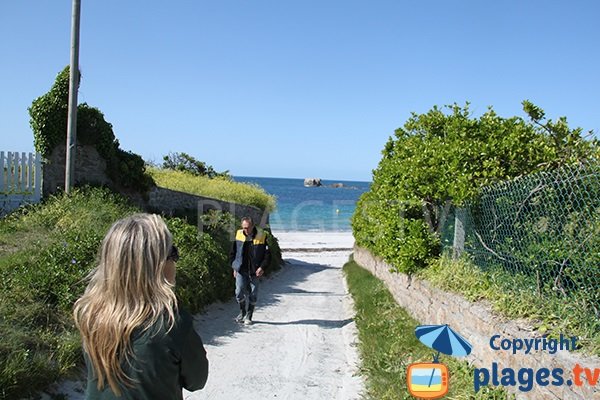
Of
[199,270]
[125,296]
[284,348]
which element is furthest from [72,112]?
[125,296]

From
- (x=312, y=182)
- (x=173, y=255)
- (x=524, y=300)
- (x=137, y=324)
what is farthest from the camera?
(x=312, y=182)

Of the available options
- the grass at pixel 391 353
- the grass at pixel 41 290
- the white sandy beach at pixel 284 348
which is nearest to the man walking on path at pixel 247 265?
the white sandy beach at pixel 284 348

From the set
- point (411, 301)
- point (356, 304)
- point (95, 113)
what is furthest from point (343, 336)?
point (95, 113)

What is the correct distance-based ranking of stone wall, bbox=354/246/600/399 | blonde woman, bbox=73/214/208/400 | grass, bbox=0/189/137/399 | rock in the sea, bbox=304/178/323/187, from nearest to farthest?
blonde woman, bbox=73/214/208/400, stone wall, bbox=354/246/600/399, grass, bbox=0/189/137/399, rock in the sea, bbox=304/178/323/187

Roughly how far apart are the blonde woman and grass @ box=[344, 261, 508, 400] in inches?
139

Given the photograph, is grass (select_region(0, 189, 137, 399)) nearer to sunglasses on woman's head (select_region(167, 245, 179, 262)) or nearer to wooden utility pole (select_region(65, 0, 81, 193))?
wooden utility pole (select_region(65, 0, 81, 193))

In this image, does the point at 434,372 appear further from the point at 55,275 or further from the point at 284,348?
the point at 55,275

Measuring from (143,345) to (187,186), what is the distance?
19.0 meters

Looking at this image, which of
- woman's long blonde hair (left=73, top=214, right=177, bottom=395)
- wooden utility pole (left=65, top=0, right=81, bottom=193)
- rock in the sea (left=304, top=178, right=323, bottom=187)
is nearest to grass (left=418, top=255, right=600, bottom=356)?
woman's long blonde hair (left=73, top=214, right=177, bottom=395)

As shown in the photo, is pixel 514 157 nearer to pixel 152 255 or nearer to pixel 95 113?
pixel 152 255

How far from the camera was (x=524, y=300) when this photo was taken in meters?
5.13

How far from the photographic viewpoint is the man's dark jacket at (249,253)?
9.33m

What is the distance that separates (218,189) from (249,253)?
39.3ft

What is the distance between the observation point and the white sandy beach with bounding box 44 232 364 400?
6293mm
